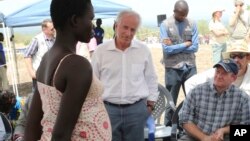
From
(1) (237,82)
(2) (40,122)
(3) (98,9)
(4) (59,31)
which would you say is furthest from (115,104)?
(3) (98,9)

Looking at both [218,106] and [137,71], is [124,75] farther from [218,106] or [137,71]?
[218,106]

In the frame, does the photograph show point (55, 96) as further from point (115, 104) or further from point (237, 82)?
point (237, 82)

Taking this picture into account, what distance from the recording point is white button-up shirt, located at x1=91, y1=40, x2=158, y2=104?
2932 mm

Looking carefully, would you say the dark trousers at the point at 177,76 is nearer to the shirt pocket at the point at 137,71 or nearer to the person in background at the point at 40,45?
the person in background at the point at 40,45

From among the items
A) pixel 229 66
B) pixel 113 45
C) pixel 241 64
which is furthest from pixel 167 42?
pixel 113 45

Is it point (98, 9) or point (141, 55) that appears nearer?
point (141, 55)

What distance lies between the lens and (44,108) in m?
1.45

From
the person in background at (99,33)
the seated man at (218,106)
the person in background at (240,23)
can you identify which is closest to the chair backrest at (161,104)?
the seated man at (218,106)

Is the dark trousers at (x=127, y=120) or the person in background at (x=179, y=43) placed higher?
the person in background at (x=179, y=43)

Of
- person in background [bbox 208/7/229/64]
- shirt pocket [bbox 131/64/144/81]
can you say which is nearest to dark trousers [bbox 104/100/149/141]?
shirt pocket [bbox 131/64/144/81]

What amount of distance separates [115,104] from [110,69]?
27cm

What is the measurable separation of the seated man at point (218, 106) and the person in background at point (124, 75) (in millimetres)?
443

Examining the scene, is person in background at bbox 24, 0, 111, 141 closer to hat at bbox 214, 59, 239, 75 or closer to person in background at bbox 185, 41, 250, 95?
hat at bbox 214, 59, 239, 75

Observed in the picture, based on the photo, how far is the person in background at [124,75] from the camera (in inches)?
115
